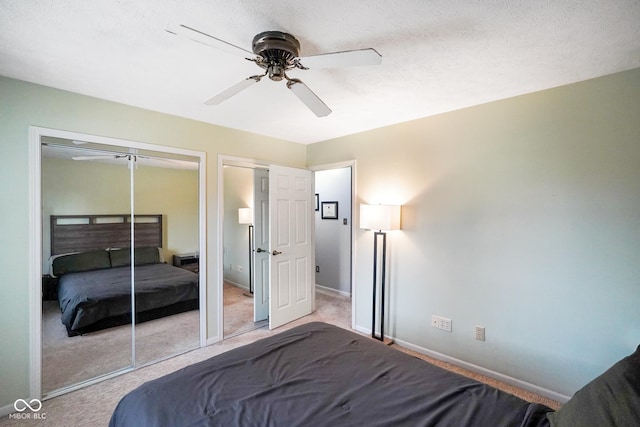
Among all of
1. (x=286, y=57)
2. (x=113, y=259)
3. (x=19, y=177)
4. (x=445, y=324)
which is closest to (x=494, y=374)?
(x=445, y=324)

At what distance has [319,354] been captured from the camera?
1757mm

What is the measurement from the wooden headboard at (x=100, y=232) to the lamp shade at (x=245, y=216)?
1404mm

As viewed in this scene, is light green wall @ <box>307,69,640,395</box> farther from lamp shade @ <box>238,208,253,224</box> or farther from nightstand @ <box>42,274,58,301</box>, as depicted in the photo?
nightstand @ <box>42,274,58,301</box>

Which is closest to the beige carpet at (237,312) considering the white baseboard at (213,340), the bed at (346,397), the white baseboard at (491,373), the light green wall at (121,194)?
the white baseboard at (213,340)

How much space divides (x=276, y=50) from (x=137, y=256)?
2.36m

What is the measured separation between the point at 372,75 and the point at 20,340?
3.24m

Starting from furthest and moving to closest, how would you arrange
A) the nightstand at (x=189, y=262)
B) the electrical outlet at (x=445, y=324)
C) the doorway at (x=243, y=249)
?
the doorway at (x=243, y=249)
the nightstand at (x=189, y=262)
the electrical outlet at (x=445, y=324)

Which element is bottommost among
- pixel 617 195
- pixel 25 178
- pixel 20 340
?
pixel 20 340

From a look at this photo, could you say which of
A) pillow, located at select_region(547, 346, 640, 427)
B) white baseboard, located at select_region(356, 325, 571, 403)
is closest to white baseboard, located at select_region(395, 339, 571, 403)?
white baseboard, located at select_region(356, 325, 571, 403)

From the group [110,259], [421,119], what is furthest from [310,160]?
[110,259]

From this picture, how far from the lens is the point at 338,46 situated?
168 centimetres

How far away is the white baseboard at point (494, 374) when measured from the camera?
2.19 meters

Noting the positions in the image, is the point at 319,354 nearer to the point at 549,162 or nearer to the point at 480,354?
the point at 480,354

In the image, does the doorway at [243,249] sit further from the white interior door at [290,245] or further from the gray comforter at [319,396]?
the gray comforter at [319,396]
